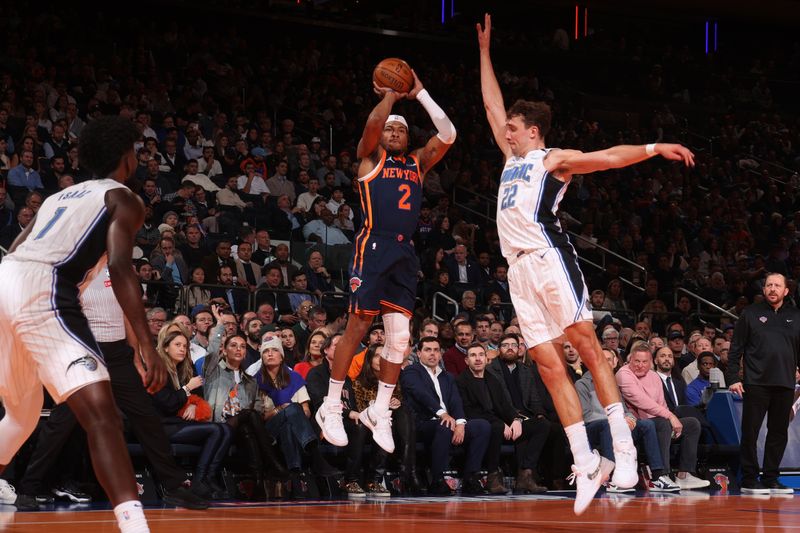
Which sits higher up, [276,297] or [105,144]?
[105,144]

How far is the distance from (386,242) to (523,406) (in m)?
3.77

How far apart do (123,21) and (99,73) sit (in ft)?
12.0

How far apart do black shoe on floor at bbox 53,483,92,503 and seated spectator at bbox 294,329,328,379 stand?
2542mm

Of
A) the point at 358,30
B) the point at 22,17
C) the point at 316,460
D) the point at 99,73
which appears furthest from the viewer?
the point at 358,30

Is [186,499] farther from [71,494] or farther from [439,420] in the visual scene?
[439,420]

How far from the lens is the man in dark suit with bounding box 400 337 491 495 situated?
9.59 meters

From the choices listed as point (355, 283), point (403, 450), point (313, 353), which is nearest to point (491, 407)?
point (403, 450)

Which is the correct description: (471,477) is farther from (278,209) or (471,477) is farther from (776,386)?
(278,209)

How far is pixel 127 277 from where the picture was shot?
4242 millimetres

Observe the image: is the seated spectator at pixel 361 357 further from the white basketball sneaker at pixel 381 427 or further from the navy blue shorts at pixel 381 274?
the navy blue shorts at pixel 381 274

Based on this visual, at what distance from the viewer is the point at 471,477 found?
9.81 metres

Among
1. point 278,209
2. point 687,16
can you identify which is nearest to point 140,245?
point 278,209

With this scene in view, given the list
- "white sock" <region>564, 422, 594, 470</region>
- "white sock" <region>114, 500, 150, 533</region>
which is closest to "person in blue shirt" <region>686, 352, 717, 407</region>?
"white sock" <region>564, 422, 594, 470</region>

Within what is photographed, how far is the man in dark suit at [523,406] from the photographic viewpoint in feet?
33.1
